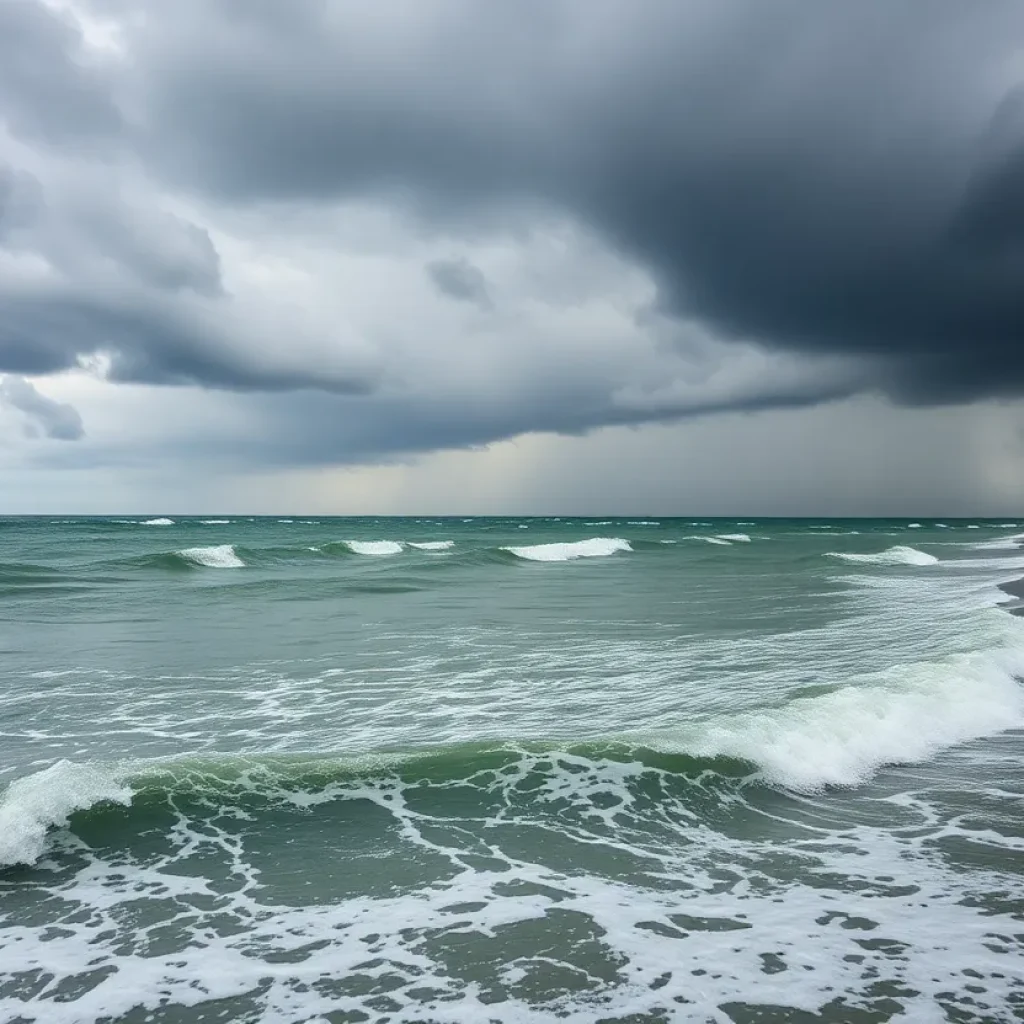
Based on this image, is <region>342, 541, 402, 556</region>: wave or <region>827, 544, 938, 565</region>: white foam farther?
<region>342, 541, 402, 556</region>: wave

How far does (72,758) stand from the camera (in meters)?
7.86

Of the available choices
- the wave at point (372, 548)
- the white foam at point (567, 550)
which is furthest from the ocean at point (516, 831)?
the wave at point (372, 548)

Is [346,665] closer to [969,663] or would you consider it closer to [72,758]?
[72,758]

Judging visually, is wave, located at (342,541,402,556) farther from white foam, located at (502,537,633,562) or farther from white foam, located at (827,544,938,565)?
white foam, located at (827,544,938,565)

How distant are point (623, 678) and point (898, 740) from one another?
404cm

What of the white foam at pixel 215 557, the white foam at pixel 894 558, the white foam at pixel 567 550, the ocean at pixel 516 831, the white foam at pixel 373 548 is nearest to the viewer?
the ocean at pixel 516 831

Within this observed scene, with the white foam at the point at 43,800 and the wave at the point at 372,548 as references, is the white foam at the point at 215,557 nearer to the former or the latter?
the wave at the point at 372,548

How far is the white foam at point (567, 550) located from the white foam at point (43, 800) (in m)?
37.4

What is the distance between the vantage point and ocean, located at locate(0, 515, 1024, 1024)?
4.10m

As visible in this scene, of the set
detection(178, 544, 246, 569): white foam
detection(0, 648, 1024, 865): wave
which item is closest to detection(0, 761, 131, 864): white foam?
detection(0, 648, 1024, 865): wave

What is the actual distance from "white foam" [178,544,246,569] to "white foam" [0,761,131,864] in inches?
1193

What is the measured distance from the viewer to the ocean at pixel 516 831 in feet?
13.5

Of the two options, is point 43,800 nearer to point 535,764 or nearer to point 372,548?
point 535,764

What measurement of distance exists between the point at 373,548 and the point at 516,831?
1672 inches
